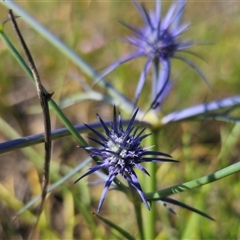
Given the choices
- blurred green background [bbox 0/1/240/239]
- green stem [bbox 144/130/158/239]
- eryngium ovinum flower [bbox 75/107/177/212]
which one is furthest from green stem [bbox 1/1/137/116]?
eryngium ovinum flower [bbox 75/107/177/212]

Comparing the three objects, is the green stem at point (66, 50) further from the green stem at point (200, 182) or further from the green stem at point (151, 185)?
the green stem at point (200, 182)

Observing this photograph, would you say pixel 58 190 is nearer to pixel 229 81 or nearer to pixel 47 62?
pixel 47 62

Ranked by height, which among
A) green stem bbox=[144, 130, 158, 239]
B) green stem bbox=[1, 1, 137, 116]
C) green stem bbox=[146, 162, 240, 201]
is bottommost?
green stem bbox=[146, 162, 240, 201]

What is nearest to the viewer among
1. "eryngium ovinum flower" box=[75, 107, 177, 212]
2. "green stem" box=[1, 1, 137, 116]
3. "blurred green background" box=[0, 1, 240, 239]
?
"eryngium ovinum flower" box=[75, 107, 177, 212]

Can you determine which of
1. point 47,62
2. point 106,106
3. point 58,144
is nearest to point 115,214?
point 58,144

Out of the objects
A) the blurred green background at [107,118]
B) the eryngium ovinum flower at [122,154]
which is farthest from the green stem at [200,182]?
the blurred green background at [107,118]

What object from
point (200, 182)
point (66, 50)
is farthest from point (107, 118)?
point (200, 182)

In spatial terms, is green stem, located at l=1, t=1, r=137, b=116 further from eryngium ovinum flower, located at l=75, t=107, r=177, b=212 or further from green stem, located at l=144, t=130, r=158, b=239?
eryngium ovinum flower, located at l=75, t=107, r=177, b=212

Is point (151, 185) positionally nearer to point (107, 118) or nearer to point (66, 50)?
point (66, 50)
